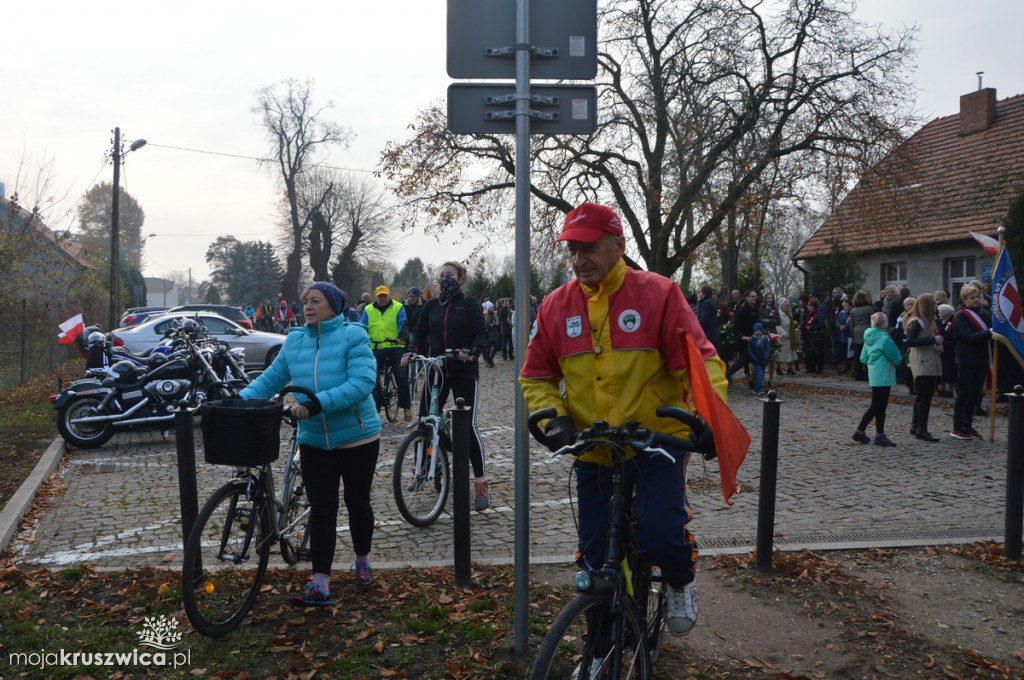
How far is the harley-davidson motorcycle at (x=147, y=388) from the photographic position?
1061 cm

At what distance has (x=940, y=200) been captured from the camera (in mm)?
25453

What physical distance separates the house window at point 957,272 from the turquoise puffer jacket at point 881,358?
15849 mm

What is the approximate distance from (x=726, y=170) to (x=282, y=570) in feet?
62.6

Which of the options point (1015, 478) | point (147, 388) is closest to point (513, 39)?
point (1015, 478)

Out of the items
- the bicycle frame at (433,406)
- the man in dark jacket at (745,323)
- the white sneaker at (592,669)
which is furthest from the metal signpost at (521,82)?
the man in dark jacket at (745,323)

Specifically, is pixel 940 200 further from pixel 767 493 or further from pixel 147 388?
pixel 767 493

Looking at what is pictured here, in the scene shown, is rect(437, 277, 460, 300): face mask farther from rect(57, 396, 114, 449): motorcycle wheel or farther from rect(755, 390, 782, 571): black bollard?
rect(57, 396, 114, 449): motorcycle wheel

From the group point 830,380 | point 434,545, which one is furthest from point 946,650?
point 830,380

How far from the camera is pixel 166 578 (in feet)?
17.2

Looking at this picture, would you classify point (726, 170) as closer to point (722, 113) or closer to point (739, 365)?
point (722, 113)

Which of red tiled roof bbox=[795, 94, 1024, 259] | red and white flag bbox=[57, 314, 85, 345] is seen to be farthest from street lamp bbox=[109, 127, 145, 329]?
red tiled roof bbox=[795, 94, 1024, 259]

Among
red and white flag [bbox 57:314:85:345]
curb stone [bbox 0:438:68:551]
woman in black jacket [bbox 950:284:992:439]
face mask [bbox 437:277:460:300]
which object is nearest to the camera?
curb stone [bbox 0:438:68:551]

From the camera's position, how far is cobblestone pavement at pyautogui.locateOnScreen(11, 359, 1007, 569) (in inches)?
240

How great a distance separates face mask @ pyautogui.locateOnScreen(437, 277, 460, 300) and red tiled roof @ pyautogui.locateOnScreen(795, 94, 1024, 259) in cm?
1687
